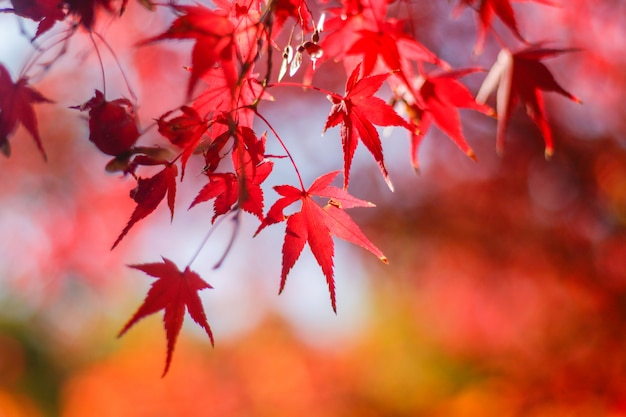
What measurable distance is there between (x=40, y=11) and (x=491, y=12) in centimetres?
75

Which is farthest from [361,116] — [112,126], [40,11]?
[40,11]

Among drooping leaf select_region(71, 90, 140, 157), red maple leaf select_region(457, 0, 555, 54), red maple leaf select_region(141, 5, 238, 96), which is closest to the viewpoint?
red maple leaf select_region(141, 5, 238, 96)

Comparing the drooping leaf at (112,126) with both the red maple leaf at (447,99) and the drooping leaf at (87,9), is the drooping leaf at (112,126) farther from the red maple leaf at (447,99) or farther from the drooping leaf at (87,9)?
the red maple leaf at (447,99)

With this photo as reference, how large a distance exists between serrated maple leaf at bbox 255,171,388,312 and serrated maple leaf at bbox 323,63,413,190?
7cm

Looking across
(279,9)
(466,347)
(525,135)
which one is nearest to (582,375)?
(525,135)

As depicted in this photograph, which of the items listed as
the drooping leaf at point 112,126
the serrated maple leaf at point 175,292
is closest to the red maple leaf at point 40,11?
the drooping leaf at point 112,126

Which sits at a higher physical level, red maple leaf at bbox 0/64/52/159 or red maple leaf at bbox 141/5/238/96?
red maple leaf at bbox 141/5/238/96

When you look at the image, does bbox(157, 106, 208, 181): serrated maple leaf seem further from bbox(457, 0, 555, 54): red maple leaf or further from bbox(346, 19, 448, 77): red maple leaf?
bbox(457, 0, 555, 54): red maple leaf

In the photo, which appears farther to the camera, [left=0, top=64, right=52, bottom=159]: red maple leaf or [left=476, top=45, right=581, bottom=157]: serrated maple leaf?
[left=476, top=45, right=581, bottom=157]: serrated maple leaf

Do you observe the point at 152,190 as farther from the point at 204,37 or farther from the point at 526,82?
the point at 526,82

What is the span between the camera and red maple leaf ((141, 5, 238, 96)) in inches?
24.0

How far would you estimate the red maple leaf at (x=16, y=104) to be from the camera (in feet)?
2.43

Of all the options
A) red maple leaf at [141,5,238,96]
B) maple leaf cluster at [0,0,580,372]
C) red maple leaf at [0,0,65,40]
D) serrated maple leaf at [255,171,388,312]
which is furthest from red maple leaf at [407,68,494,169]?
red maple leaf at [0,0,65,40]

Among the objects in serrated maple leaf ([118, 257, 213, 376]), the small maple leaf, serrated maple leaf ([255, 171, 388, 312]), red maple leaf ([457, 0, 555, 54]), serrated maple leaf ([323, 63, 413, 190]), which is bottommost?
serrated maple leaf ([118, 257, 213, 376])
